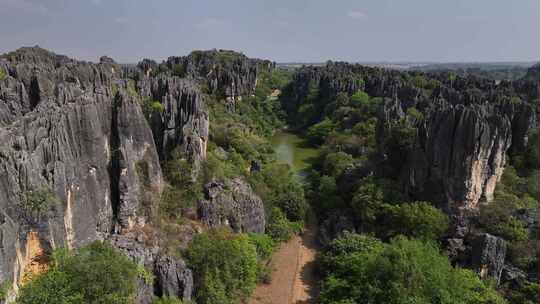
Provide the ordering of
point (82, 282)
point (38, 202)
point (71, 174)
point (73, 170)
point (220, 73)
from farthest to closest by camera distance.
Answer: point (220, 73)
point (73, 170)
point (71, 174)
point (38, 202)
point (82, 282)

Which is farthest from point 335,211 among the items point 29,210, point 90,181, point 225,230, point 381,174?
point 29,210

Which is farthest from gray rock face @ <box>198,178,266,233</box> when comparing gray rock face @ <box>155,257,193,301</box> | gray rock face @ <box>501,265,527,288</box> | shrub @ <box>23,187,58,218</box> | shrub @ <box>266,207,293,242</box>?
gray rock face @ <box>501,265,527,288</box>

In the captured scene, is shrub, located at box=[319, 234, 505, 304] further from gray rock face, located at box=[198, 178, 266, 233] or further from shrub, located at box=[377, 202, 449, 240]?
gray rock face, located at box=[198, 178, 266, 233]

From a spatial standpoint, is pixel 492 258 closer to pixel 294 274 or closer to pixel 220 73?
pixel 294 274

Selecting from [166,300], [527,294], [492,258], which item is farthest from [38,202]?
[527,294]

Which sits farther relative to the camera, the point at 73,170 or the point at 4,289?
the point at 73,170

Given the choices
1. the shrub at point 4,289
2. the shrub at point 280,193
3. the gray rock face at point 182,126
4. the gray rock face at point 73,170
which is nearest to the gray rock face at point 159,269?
the gray rock face at point 73,170

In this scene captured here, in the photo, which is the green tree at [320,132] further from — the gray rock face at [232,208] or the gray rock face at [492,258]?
the gray rock face at [492,258]
